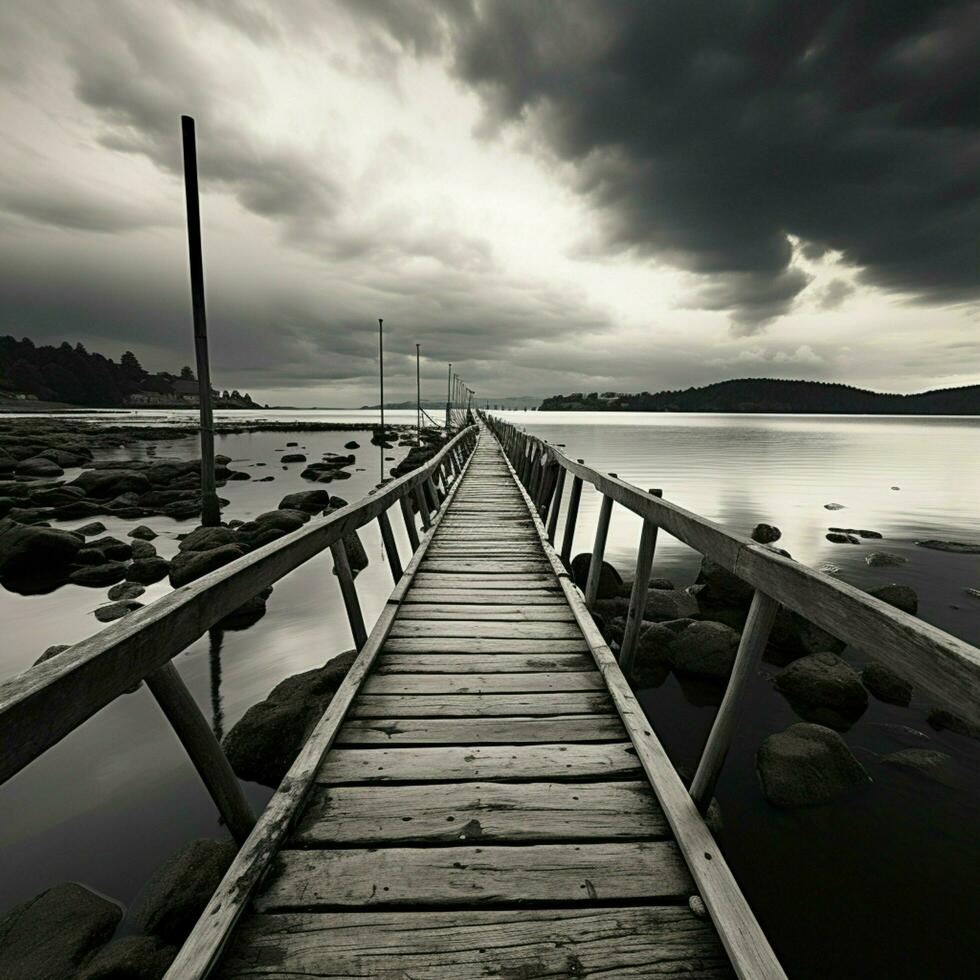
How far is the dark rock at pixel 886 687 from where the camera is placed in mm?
5910

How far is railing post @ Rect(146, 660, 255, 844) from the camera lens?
75.5 inches

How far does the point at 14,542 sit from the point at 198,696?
7448mm

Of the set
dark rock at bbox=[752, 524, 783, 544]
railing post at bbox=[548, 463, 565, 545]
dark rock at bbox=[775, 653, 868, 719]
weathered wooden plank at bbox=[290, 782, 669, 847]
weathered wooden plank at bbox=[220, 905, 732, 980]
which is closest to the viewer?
weathered wooden plank at bbox=[220, 905, 732, 980]

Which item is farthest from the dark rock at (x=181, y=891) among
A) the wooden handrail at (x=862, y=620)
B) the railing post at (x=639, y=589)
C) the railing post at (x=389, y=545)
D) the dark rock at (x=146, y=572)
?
the dark rock at (x=146, y=572)

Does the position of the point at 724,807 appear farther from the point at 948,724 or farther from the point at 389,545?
the point at 389,545

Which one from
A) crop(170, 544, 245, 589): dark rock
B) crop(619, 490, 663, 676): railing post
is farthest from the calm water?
crop(619, 490, 663, 676): railing post

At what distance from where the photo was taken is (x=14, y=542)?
10.7m

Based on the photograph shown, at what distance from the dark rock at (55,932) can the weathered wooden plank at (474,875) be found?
1.81 meters

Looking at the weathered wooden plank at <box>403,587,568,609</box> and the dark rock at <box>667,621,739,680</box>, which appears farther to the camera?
the dark rock at <box>667,621,739,680</box>

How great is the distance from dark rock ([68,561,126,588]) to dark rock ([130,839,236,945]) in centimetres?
883

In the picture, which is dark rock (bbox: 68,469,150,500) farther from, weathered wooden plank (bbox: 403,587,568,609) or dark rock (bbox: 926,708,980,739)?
dark rock (bbox: 926,708,980,739)

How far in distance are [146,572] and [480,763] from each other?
9844mm

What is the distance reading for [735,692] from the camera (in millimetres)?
2422

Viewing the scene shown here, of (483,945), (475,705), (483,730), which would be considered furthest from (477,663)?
(483,945)
